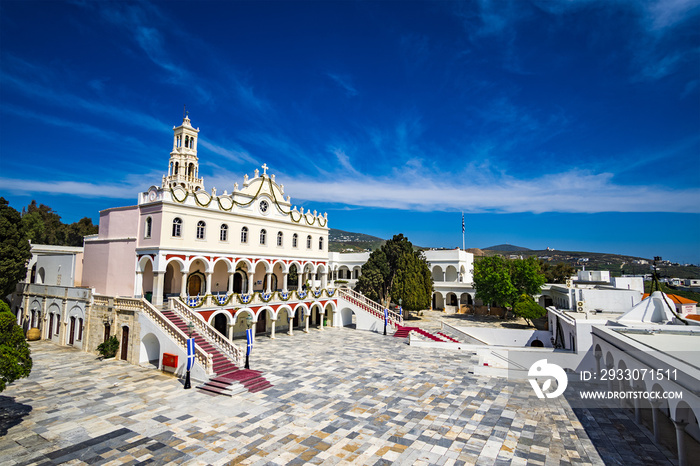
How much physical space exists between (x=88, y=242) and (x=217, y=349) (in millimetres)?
17170

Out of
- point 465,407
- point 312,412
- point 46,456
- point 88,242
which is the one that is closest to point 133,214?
point 88,242

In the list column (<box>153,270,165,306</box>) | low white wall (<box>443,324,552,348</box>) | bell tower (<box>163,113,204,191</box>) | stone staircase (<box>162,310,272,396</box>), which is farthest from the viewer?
bell tower (<box>163,113,204,191</box>)

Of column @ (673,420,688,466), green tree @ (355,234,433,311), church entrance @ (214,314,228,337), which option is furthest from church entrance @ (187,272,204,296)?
column @ (673,420,688,466)

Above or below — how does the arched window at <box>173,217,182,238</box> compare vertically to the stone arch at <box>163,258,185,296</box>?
above

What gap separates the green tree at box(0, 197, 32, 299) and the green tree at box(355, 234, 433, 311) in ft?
105

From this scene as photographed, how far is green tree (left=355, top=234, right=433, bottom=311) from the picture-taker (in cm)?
4003

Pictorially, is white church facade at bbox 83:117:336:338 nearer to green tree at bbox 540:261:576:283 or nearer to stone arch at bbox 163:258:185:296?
stone arch at bbox 163:258:185:296

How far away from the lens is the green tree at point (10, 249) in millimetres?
27516

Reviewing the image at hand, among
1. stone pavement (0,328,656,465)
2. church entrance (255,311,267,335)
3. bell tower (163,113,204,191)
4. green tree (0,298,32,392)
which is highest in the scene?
bell tower (163,113,204,191)

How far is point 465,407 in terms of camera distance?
1594 centimetres

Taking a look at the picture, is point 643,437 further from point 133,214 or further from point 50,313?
point 50,313

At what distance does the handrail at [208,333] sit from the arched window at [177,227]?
5.01 meters

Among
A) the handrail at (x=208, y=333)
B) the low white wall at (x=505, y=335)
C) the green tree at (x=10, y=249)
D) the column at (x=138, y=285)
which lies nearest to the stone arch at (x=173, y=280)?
the column at (x=138, y=285)

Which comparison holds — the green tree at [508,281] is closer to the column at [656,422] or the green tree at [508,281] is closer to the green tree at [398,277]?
the green tree at [398,277]
